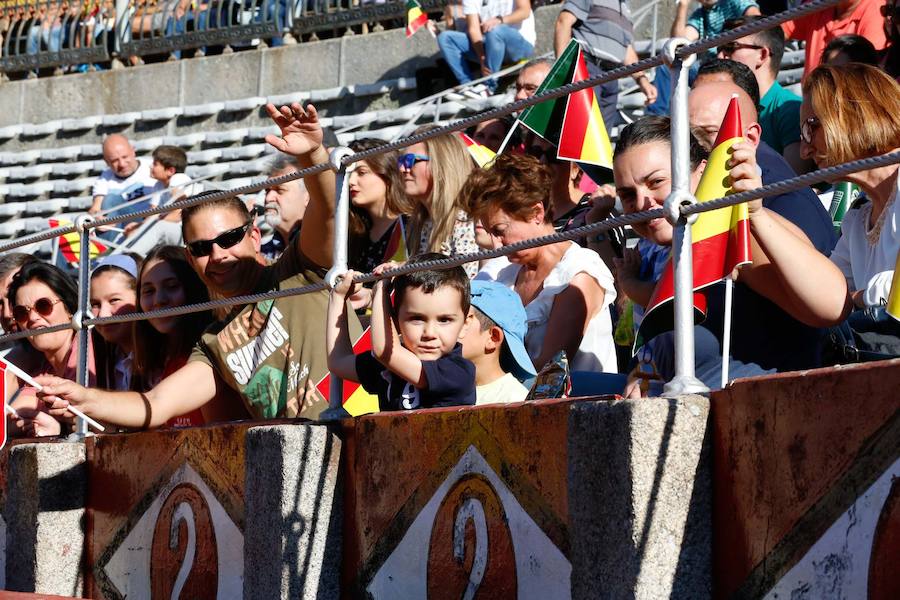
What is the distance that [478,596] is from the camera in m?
3.69

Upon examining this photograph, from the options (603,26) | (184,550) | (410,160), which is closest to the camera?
(184,550)

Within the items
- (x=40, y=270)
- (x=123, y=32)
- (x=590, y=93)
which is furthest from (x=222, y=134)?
(x=590, y=93)

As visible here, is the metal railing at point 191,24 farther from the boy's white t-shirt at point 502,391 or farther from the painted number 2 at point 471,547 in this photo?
the painted number 2 at point 471,547

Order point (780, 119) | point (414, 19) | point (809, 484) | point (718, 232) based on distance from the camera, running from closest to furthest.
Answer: point (809, 484) < point (718, 232) < point (780, 119) < point (414, 19)

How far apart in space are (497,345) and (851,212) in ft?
3.96

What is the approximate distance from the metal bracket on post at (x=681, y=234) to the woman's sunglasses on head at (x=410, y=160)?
2.89m

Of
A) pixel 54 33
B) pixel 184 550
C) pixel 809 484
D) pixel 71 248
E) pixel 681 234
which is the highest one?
pixel 54 33

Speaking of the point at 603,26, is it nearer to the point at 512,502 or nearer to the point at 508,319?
the point at 508,319

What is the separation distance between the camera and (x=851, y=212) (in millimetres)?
4105

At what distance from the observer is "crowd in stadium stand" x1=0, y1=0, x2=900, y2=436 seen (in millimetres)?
3752

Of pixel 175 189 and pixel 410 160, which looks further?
pixel 175 189

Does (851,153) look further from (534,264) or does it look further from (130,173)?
(130,173)

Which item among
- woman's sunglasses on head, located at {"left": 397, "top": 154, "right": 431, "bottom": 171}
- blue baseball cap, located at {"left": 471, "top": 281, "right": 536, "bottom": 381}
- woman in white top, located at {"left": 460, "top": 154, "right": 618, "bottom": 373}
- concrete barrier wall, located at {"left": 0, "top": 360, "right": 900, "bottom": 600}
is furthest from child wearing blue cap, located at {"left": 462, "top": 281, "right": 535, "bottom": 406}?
woman's sunglasses on head, located at {"left": 397, "top": 154, "right": 431, "bottom": 171}

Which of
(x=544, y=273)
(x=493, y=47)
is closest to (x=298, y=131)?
(x=544, y=273)
